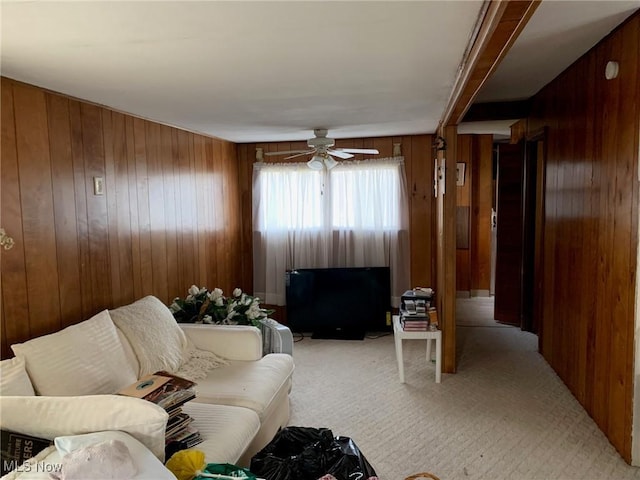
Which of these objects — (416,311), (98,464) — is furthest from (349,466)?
(416,311)

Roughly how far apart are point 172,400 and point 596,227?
104 inches

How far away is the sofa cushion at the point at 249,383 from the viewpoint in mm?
2506

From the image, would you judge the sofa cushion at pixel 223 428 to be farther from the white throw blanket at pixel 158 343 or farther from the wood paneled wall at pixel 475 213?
the wood paneled wall at pixel 475 213

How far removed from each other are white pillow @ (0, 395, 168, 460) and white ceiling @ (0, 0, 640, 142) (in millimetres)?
1383

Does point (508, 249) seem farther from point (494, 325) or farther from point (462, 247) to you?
point (462, 247)

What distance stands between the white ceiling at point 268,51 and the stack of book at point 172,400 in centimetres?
149

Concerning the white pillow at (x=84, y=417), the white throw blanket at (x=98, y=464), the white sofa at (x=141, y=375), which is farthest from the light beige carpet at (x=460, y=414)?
the white throw blanket at (x=98, y=464)

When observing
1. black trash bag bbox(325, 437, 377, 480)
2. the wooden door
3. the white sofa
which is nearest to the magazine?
the white sofa

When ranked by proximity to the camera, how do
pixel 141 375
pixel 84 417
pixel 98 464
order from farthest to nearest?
pixel 141 375 → pixel 84 417 → pixel 98 464

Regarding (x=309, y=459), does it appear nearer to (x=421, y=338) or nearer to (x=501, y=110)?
(x=421, y=338)

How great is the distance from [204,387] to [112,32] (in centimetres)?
191

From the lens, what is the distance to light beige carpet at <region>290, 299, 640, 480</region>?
8.30 feet

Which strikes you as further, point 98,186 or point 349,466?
point 98,186

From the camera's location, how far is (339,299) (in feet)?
16.0
